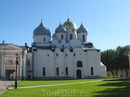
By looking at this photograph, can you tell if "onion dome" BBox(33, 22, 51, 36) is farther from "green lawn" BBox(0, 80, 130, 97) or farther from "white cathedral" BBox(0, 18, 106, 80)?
"green lawn" BBox(0, 80, 130, 97)

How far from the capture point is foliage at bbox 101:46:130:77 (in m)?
58.7

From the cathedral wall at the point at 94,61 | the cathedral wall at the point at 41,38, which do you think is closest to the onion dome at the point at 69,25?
the cathedral wall at the point at 41,38

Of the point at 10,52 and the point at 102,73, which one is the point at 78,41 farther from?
the point at 10,52

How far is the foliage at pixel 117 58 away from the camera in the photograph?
58.7m

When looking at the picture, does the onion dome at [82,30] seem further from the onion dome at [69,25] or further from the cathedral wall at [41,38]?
the cathedral wall at [41,38]

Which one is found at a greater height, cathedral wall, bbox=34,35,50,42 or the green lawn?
cathedral wall, bbox=34,35,50,42

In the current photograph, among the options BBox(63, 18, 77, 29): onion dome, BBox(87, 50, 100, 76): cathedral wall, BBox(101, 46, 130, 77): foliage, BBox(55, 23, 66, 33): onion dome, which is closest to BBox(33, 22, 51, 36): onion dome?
BBox(55, 23, 66, 33): onion dome

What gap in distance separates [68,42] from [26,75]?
15.3 metres

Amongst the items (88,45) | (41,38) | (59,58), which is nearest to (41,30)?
(41,38)

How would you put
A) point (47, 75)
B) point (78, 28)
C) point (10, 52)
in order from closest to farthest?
point (10, 52), point (47, 75), point (78, 28)

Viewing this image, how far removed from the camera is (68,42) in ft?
176

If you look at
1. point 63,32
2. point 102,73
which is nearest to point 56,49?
point 63,32

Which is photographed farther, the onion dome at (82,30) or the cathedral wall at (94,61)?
the onion dome at (82,30)

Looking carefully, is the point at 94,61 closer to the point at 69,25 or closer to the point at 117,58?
the point at 117,58
